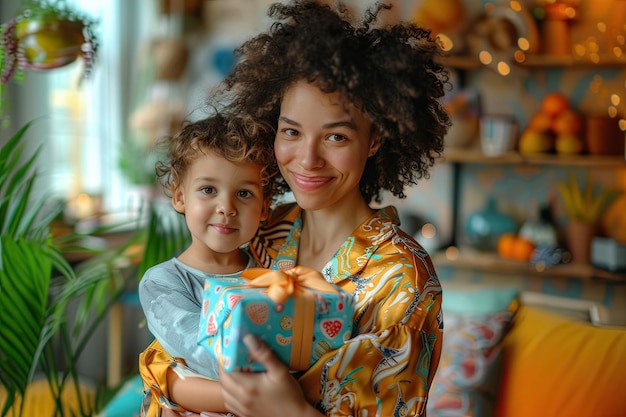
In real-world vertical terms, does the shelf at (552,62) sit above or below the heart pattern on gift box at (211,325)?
above

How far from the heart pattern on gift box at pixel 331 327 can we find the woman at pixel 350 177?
0.09 ft

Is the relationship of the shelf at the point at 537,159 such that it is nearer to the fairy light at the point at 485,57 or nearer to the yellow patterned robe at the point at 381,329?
the fairy light at the point at 485,57

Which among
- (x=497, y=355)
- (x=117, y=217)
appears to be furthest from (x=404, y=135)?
(x=117, y=217)

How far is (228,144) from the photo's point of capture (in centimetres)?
119

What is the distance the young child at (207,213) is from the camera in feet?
3.78

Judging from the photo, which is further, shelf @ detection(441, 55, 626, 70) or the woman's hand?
shelf @ detection(441, 55, 626, 70)

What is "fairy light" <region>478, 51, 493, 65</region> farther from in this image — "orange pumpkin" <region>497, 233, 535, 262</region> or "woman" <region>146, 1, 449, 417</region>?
"woman" <region>146, 1, 449, 417</region>

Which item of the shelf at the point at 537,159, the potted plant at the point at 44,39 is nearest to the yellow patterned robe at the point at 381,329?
the potted plant at the point at 44,39

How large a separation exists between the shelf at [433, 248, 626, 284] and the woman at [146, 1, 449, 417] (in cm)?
242

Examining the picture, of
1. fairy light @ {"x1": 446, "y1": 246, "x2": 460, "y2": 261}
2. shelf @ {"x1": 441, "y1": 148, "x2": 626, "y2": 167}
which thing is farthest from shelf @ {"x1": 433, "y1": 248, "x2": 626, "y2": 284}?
shelf @ {"x1": 441, "y1": 148, "x2": 626, "y2": 167}

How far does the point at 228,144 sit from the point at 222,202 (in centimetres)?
9

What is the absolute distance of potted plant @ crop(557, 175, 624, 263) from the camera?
355 centimetres

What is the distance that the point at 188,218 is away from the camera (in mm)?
1201

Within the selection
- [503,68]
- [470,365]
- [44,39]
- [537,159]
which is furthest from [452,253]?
[44,39]
